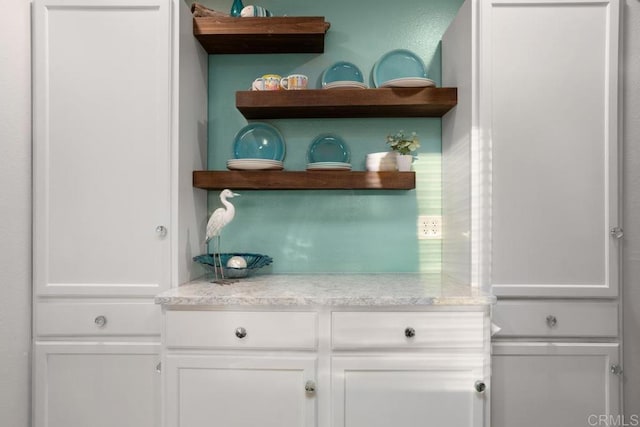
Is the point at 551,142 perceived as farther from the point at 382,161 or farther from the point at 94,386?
the point at 94,386

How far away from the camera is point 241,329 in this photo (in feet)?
4.95

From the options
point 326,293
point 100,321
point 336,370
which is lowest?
point 336,370

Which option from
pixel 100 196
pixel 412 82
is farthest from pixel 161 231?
pixel 412 82

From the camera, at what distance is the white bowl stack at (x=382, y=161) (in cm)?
194

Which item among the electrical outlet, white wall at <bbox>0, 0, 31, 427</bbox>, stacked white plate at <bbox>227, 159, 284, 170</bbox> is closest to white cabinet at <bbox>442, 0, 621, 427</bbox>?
the electrical outlet

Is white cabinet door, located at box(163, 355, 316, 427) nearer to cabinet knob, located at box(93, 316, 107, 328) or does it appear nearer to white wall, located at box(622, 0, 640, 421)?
cabinet knob, located at box(93, 316, 107, 328)

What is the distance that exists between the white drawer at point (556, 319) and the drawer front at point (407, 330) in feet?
0.72

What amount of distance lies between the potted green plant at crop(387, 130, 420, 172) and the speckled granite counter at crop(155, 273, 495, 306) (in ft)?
1.75

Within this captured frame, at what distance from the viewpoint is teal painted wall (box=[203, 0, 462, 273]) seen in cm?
211

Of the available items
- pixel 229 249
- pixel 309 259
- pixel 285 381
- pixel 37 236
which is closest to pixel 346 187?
pixel 309 259

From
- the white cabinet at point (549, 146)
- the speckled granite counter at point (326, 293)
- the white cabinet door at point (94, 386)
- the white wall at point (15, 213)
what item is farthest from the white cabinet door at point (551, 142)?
the white wall at point (15, 213)

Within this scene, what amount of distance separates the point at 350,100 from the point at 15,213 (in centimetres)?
144

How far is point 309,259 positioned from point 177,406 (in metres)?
0.90

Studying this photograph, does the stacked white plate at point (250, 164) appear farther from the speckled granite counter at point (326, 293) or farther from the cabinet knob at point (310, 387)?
the cabinet knob at point (310, 387)
